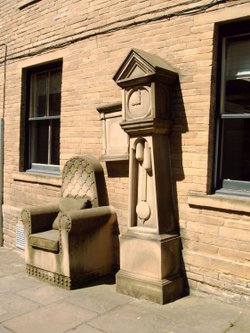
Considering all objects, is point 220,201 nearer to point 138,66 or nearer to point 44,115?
point 138,66

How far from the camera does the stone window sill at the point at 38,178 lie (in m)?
6.29

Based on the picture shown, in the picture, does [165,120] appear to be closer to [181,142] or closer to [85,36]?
[181,142]

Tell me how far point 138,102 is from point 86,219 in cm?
151

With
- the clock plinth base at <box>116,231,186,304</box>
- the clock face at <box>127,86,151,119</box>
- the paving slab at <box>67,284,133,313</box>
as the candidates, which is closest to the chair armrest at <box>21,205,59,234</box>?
the paving slab at <box>67,284,133,313</box>

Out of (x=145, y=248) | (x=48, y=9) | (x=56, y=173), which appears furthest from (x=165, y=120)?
(x=48, y=9)

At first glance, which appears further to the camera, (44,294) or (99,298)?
(44,294)

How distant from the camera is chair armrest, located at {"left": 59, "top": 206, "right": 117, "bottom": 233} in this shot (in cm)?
466

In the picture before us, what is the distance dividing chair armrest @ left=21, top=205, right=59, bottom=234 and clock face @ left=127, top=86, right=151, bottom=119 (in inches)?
72.6

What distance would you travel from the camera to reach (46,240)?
4.95 metres

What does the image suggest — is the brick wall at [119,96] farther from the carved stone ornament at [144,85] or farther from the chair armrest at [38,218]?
the chair armrest at [38,218]

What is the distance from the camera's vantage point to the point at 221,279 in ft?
14.2

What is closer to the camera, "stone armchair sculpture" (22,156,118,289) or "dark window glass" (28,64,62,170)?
"stone armchair sculpture" (22,156,118,289)

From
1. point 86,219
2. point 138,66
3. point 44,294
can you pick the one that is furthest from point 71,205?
point 138,66

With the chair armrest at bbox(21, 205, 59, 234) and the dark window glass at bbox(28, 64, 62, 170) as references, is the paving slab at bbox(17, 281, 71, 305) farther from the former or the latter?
the dark window glass at bbox(28, 64, 62, 170)
